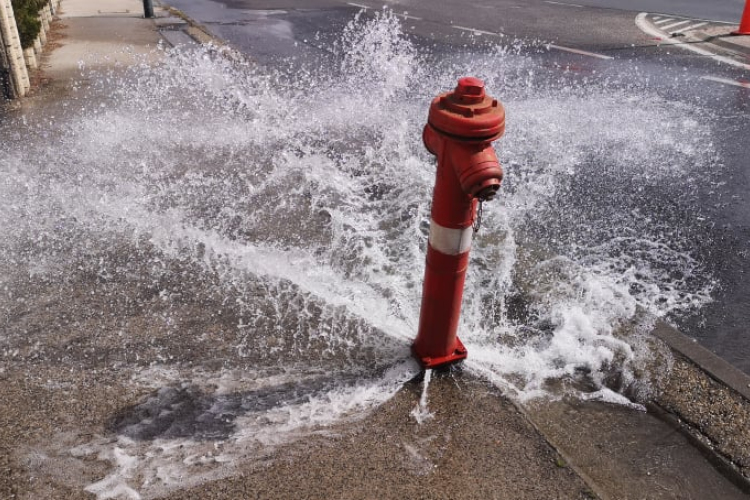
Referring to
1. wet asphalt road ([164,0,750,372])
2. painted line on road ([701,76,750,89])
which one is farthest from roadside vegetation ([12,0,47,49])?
painted line on road ([701,76,750,89])

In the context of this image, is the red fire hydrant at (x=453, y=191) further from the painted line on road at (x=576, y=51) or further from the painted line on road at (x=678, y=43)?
the painted line on road at (x=678, y=43)

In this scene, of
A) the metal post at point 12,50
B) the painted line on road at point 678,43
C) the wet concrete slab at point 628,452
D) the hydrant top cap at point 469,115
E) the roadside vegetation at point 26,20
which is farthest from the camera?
the painted line on road at point 678,43

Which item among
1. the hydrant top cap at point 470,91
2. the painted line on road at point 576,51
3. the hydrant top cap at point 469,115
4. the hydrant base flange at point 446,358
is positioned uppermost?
the hydrant top cap at point 470,91

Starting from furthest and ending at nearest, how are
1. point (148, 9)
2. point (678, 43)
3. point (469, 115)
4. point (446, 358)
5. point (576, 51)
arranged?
point (148, 9)
point (678, 43)
point (576, 51)
point (446, 358)
point (469, 115)

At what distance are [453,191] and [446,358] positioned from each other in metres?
0.85

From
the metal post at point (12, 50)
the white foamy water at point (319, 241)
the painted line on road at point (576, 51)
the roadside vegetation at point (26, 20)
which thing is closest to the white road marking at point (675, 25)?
the painted line on road at point (576, 51)

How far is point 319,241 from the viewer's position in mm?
3854

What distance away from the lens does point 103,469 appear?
2.27 m

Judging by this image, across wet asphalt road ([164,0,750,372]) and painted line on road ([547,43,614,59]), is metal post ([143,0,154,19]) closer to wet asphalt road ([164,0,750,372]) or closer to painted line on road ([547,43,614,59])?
wet asphalt road ([164,0,750,372])

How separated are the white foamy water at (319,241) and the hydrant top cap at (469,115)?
116 cm

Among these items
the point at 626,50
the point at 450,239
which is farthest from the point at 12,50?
the point at 626,50

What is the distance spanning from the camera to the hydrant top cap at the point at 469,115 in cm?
213

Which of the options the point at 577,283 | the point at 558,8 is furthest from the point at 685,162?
the point at 558,8

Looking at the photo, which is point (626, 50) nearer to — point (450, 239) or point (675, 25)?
point (675, 25)
